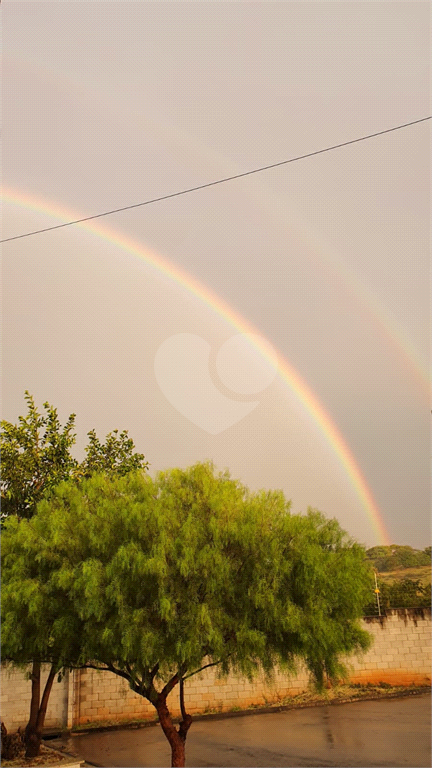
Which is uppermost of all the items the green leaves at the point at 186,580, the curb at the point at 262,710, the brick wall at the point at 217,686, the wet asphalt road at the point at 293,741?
the green leaves at the point at 186,580

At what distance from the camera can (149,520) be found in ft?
37.5

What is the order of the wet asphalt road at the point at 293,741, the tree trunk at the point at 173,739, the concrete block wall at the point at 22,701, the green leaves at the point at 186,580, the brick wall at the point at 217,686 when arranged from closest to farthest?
the green leaves at the point at 186,580, the tree trunk at the point at 173,739, the wet asphalt road at the point at 293,741, the concrete block wall at the point at 22,701, the brick wall at the point at 217,686

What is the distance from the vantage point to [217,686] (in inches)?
838

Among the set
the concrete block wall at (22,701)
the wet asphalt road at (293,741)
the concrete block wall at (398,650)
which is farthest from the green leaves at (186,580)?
the concrete block wall at (398,650)

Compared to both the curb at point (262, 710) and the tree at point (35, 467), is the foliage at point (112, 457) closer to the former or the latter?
the tree at point (35, 467)

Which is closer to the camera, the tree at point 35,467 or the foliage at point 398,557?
the tree at point 35,467

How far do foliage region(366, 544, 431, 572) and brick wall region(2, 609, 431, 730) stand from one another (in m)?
45.9

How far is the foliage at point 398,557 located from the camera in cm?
6988

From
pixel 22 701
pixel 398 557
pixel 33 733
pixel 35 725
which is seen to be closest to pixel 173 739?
pixel 33 733

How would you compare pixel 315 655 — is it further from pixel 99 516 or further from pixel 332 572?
pixel 99 516

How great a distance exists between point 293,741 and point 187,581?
7873 mm

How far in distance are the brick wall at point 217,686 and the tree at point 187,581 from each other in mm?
4688

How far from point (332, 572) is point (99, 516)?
451 cm

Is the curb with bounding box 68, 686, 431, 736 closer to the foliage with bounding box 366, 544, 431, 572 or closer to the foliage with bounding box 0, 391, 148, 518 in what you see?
the foliage with bounding box 0, 391, 148, 518
